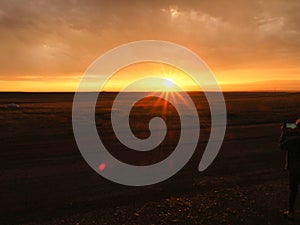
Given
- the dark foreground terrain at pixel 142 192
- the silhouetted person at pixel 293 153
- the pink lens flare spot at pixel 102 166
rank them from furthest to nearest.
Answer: the pink lens flare spot at pixel 102 166 < the dark foreground terrain at pixel 142 192 < the silhouetted person at pixel 293 153

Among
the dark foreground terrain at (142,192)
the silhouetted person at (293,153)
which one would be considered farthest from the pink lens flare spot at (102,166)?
the silhouetted person at (293,153)

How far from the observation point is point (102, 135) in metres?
16.3

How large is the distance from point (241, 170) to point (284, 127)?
416 centimetres

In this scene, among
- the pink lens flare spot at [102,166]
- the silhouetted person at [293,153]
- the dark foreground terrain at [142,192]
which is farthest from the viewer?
the pink lens flare spot at [102,166]

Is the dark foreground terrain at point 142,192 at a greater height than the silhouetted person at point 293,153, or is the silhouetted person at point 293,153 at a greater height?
the silhouetted person at point 293,153

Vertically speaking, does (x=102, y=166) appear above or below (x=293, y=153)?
below

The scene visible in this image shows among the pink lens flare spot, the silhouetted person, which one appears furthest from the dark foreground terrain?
the silhouetted person

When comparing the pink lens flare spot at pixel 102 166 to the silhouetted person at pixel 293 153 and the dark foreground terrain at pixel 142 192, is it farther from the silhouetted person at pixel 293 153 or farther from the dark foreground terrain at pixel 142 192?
the silhouetted person at pixel 293 153

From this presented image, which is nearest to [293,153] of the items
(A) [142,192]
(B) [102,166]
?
(A) [142,192]

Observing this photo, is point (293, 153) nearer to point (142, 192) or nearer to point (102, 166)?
point (142, 192)

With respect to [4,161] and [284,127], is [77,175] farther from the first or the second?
[284,127]

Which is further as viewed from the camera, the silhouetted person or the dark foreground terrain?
the dark foreground terrain

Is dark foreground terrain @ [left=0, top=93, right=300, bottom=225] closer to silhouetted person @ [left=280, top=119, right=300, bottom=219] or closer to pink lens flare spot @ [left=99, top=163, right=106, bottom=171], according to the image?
pink lens flare spot @ [left=99, top=163, right=106, bottom=171]

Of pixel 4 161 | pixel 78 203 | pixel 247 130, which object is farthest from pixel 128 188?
pixel 247 130
